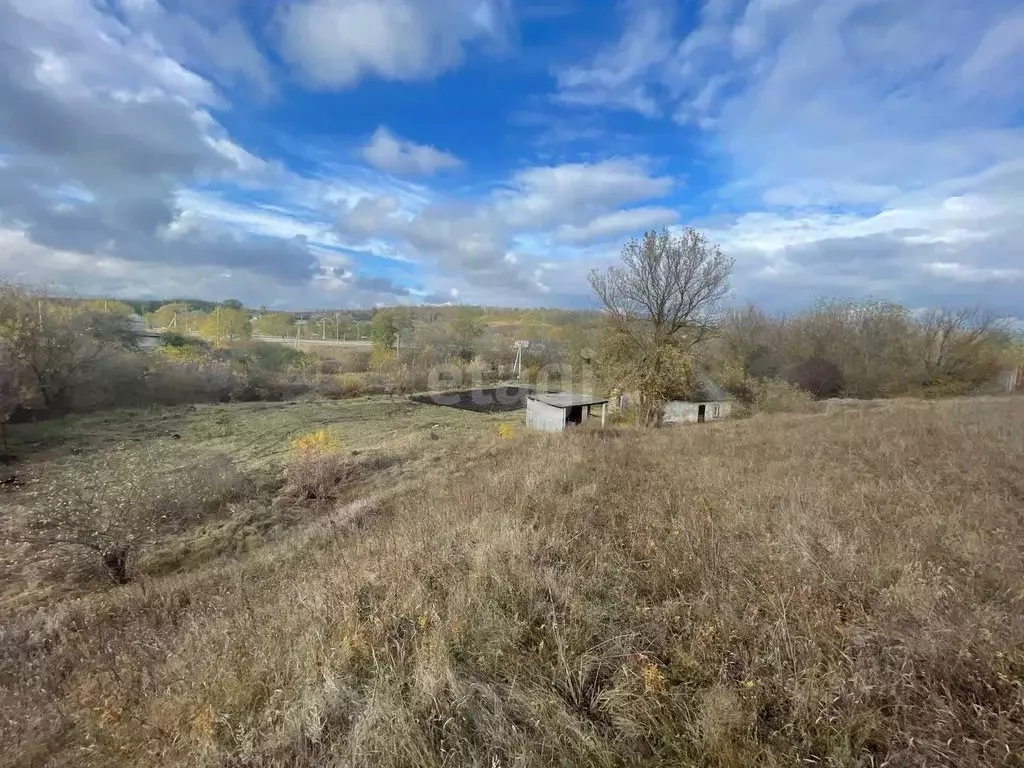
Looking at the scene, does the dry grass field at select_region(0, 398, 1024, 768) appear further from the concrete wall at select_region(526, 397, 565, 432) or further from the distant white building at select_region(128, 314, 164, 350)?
the distant white building at select_region(128, 314, 164, 350)

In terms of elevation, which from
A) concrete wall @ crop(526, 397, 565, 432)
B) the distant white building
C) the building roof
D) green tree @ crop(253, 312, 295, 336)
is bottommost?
concrete wall @ crop(526, 397, 565, 432)


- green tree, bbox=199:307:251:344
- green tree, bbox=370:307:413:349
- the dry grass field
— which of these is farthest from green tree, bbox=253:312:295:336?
the dry grass field

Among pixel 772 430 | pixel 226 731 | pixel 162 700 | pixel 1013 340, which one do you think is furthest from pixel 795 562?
pixel 1013 340

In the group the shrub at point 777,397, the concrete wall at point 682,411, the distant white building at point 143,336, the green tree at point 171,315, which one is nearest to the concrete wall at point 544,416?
the concrete wall at point 682,411

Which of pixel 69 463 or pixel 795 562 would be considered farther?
pixel 69 463

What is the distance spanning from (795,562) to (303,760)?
3.38 meters

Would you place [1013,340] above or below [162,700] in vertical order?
above

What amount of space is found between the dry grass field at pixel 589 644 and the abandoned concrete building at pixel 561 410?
531 inches

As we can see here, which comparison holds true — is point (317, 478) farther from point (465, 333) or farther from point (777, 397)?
point (465, 333)

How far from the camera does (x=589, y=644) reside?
2693 mm

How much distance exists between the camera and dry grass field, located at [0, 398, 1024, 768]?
2.06 meters

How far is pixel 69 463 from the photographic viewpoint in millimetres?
16516

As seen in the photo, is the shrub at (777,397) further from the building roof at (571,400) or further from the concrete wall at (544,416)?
the concrete wall at (544,416)

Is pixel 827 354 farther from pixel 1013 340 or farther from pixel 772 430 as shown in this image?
pixel 772 430
